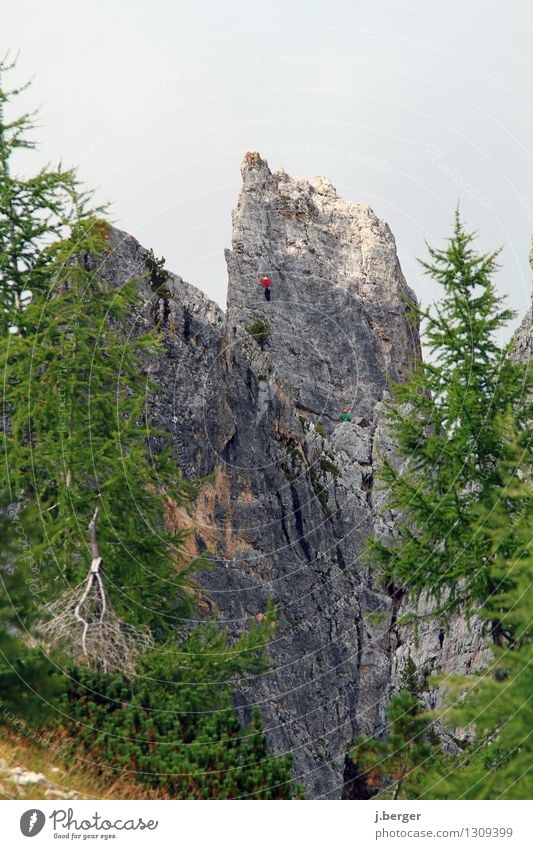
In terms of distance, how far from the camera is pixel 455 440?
25.3 metres

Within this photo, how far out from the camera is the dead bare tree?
68.7 ft

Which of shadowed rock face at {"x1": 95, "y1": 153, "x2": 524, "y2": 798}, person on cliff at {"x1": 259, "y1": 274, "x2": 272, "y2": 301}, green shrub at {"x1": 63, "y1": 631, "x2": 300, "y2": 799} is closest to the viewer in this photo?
green shrub at {"x1": 63, "y1": 631, "x2": 300, "y2": 799}

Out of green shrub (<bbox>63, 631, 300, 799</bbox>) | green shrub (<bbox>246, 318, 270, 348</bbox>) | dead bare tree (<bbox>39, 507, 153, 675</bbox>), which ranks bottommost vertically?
green shrub (<bbox>63, 631, 300, 799</bbox>)

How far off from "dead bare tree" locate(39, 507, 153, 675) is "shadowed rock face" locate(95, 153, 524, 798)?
25502mm

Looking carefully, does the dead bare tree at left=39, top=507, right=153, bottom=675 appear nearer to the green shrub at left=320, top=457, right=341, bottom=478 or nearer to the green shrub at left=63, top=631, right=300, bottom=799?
the green shrub at left=63, top=631, right=300, bottom=799

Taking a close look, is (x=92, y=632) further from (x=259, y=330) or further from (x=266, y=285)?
(x=266, y=285)

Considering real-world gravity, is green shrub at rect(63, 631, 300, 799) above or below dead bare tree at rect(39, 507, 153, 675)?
below

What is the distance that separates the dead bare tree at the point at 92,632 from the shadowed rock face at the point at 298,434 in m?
25.5

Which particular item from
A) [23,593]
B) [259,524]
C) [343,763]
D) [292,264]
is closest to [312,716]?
[343,763]

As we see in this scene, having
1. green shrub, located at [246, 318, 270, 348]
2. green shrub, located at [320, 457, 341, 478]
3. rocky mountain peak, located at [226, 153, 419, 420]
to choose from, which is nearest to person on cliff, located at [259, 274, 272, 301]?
rocky mountain peak, located at [226, 153, 419, 420]

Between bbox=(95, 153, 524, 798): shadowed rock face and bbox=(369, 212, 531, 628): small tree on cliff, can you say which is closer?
bbox=(369, 212, 531, 628): small tree on cliff

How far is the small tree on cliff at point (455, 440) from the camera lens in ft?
79.2

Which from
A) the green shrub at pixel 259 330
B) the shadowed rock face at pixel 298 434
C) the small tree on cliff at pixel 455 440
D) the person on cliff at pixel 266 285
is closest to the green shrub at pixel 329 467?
the shadowed rock face at pixel 298 434

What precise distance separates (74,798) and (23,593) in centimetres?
527
